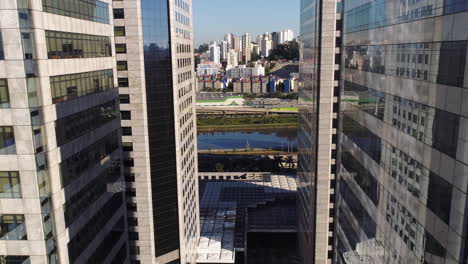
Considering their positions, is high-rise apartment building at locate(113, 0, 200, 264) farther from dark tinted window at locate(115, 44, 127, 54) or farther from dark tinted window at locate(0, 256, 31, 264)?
dark tinted window at locate(0, 256, 31, 264)

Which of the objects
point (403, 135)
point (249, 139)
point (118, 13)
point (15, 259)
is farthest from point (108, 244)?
point (249, 139)

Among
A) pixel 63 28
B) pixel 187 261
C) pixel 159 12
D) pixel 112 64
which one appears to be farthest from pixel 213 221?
pixel 63 28

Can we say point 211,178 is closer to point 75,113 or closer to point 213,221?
point 213,221

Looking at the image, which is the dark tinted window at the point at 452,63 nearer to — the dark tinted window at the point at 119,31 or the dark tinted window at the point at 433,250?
the dark tinted window at the point at 433,250

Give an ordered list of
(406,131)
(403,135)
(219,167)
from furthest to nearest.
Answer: (219,167) → (403,135) → (406,131)

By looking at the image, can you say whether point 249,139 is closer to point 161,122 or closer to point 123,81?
point 161,122

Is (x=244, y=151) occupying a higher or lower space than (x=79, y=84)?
lower
